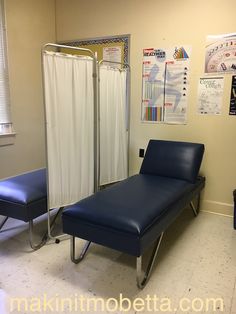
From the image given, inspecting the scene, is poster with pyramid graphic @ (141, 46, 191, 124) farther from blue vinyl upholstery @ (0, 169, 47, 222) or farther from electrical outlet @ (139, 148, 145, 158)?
blue vinyl upholstery @ (0, 169, 47, 222)

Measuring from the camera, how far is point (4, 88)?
9.82 ft

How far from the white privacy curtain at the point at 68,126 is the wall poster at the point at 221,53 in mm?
1264

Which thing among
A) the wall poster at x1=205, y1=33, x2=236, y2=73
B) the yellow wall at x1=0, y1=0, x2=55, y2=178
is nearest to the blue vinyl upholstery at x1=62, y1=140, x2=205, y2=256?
the wall poster at x1=205, y1=33, x2=236, y2=73

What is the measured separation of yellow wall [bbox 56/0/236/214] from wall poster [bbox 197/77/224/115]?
53 millimetres

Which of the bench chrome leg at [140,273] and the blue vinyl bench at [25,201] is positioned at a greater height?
the blue vinyl bench at [25,201]

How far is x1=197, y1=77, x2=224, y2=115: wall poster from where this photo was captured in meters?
2.81

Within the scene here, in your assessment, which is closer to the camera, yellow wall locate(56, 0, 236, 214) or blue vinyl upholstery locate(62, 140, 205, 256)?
blue vinyl upholstery locate(62, 140, 205, 256)

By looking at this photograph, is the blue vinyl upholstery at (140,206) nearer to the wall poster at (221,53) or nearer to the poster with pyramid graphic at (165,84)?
the poster with pyramid graphic at (165,84)

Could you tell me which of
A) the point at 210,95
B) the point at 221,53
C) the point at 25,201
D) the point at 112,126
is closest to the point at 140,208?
the point at 25,201

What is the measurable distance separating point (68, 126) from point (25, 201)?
0.71m

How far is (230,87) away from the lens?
2760 mm

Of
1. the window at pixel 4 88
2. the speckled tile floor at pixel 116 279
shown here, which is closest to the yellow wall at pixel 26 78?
the window at pixel 4 88

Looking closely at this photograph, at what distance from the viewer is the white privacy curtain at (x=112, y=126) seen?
9.00 feet

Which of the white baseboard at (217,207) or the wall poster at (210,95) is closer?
the wall poster at (210,95)
